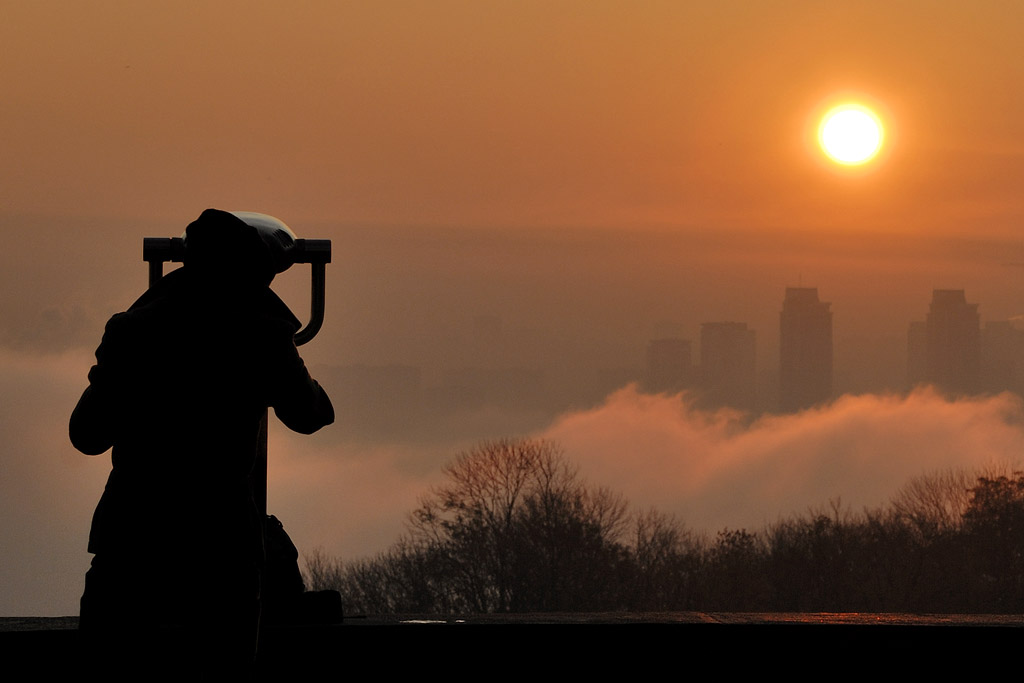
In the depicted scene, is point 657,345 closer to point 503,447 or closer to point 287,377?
point 503,447

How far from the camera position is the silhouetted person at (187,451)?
2438mm

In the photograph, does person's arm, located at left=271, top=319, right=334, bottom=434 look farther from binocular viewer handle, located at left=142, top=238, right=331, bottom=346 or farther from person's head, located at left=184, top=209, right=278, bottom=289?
binocular viewer handle, located at left=142, top=238, right=331, bottom=346

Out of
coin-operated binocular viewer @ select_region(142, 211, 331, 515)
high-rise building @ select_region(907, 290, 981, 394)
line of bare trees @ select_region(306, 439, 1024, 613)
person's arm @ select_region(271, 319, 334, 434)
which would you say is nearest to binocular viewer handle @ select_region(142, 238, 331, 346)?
coin-operated binocular viewer @ select_region(142, 211, 331, 515)

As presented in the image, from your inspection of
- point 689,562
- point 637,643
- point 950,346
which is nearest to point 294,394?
point 637,643

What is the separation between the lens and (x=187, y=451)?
8.07ft

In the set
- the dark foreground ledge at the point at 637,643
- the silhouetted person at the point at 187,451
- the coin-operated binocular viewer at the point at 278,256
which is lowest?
the dark foreground ledge at the point at 637,643

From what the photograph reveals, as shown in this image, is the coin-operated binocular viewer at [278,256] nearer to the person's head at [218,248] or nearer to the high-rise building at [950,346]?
the person's head at [218,248]

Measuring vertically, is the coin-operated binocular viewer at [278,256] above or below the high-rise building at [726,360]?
below

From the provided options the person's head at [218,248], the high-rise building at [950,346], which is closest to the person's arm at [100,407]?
the person's head at [218,248]

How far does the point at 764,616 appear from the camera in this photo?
13.3 feet

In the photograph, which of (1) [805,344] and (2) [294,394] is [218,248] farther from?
(1) [805,344]

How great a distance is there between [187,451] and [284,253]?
959 millimetres

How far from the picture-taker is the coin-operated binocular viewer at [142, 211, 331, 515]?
3.25 m

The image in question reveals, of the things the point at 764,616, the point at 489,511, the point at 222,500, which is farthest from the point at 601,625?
the point at 489,511
